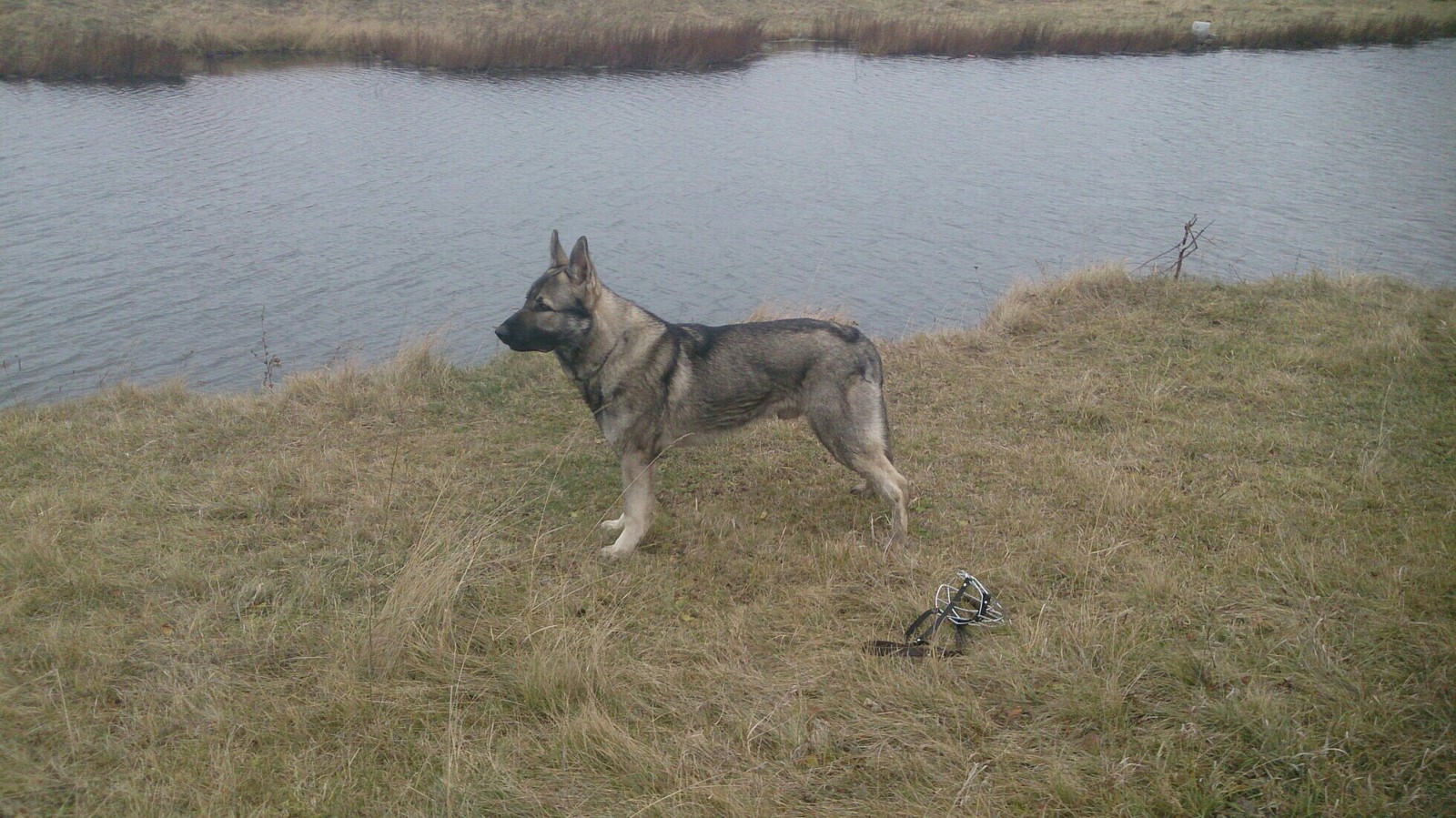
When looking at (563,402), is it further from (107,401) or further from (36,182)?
(36,182)

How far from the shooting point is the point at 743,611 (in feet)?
15.7

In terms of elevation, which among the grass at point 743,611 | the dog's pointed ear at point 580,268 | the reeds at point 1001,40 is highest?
the reeds at point 1001,40

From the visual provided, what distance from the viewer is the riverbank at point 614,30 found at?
83.7 feet

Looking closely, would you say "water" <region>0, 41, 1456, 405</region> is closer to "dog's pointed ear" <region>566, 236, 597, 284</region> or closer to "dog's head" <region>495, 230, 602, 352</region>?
"dog's head" <region>495, 230, 602, 352</region>

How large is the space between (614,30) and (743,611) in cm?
2699

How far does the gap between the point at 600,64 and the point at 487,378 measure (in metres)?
21.8

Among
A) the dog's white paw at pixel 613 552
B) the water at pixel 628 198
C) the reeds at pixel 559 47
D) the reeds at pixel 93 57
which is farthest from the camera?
the reeds at pixel 559 47

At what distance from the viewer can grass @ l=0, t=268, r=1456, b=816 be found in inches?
136

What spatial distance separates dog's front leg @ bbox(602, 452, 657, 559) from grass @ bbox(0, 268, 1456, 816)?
182mm

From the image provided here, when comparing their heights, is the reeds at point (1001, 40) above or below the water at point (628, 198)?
above

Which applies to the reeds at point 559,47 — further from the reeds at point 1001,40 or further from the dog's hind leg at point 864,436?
the dog's hind leg at point 864,436

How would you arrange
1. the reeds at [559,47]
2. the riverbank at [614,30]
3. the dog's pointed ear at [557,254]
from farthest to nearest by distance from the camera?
the reeds at [559,47]
the riverbank at [614,30]
the dog's pointed ear at [557,254]

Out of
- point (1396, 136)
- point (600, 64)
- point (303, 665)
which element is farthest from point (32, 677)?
point (600, 64)

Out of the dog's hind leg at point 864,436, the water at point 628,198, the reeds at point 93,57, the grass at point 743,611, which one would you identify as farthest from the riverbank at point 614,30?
→ the dog's hind leg at point 864,436
